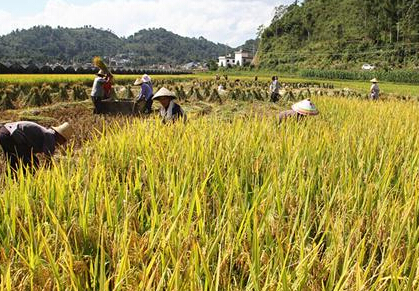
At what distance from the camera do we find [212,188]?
254cm

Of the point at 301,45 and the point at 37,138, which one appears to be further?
the point at 301,45

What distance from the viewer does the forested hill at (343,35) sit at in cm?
5897

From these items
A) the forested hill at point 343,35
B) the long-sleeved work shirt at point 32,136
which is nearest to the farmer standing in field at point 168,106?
the long-sleeved work shirt at point 32,136

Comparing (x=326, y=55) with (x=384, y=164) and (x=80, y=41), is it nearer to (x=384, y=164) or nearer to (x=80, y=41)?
(x=384, y=164)

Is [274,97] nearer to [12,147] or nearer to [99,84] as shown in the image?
[99,84]

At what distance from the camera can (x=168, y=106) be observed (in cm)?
516

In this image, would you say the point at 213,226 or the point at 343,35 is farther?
the point at 343,35

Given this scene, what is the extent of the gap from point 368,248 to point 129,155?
6.54 feet

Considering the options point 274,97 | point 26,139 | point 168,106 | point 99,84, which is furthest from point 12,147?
point 274,97

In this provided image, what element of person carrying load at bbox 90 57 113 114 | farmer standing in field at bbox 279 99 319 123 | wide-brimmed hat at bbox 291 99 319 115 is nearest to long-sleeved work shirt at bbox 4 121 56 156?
farmer standing in field at bbox 279 99 319 123

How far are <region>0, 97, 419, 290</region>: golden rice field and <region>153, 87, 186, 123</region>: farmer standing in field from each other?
141 cm

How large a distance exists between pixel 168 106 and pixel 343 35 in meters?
75.2

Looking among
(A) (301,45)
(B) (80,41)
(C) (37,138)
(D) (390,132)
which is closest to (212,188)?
(C) (37,138)

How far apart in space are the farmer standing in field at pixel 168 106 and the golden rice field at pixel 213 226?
1.41 metres
